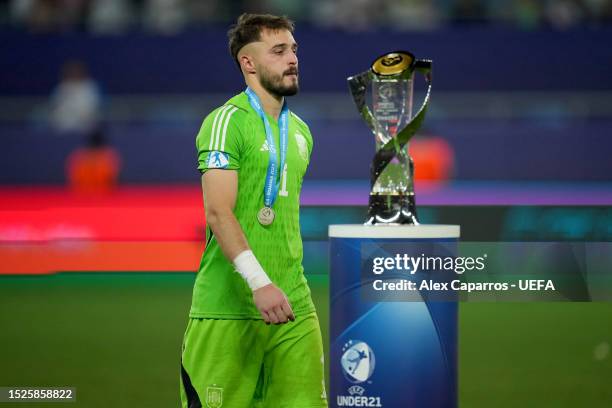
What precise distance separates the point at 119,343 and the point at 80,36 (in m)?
12.6

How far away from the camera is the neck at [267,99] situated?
15.4ft

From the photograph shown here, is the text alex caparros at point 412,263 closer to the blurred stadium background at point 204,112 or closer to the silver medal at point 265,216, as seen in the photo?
the silver medal at point 265,216

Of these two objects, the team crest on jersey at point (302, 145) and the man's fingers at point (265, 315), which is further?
the team crest on jersey at point (302, 145)

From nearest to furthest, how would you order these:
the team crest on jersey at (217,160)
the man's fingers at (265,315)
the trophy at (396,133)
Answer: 1. the man's fingers at (265,315)
2. the team crest on jersey at (217,160)
3. the trophy at (396,133)

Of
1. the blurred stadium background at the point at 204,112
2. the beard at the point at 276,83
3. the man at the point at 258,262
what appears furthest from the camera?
the blurred stadium background at the point at 204,112

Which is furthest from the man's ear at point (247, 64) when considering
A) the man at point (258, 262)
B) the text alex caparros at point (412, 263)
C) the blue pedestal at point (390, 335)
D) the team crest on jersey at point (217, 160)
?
the text alex caparros at point (412, 263)

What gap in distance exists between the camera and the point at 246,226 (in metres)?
4.54

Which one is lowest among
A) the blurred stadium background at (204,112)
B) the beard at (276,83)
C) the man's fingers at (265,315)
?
the man's fingers at (265,315)

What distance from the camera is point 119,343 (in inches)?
365

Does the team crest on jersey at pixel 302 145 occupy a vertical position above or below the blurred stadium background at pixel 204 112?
below

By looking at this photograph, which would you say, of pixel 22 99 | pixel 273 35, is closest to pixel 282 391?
pixel 273 35

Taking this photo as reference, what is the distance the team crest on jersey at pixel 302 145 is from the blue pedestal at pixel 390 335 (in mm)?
313

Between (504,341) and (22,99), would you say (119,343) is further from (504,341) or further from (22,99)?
(22,99)

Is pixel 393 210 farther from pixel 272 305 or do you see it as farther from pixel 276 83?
pixel 272 305
